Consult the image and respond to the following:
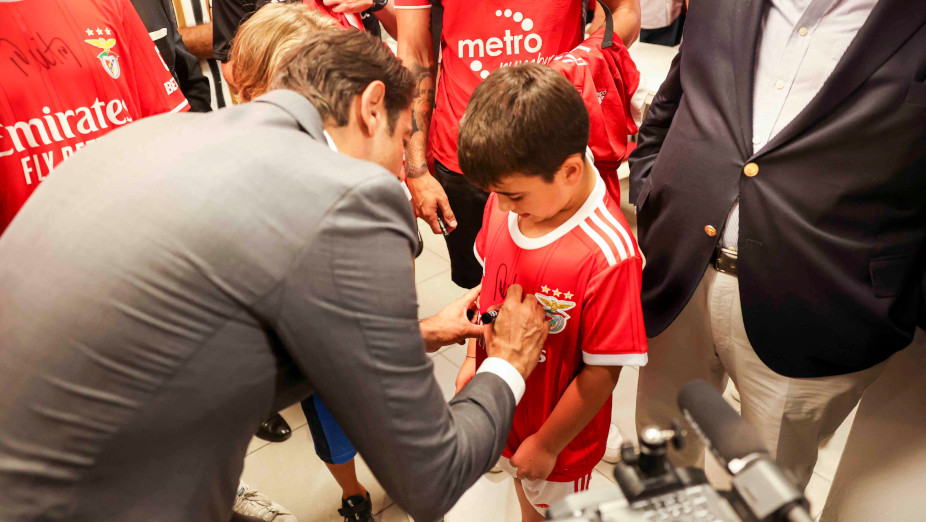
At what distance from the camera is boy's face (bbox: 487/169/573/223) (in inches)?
52.0

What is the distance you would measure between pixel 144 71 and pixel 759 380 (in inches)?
73.8

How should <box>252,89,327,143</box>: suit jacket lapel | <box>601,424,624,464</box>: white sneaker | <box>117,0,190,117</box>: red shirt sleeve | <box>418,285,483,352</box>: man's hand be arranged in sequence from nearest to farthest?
<box>252,89,327,143</box>: suit jacket lapel → <box>418,285,483,352</box>: man's hand → <box>117,0,190,117</box>: red shirt sleeve → <box>601,424,624,464</box>: white sneaker

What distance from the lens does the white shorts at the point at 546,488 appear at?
1.59 m

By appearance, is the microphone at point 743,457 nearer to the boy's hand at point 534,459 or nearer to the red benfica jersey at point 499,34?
the boy's hand at point 534,459

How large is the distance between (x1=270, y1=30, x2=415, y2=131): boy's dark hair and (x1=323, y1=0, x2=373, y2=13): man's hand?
1.25 m

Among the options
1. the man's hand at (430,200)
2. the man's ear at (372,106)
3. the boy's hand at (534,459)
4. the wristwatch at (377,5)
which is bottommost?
the boy's hand at (534,459)

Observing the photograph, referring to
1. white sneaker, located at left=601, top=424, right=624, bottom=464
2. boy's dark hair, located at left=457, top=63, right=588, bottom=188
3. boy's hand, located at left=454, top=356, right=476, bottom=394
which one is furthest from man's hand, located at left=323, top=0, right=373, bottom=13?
white sneaker, located at left=601, top=424, right=624, bottom=464

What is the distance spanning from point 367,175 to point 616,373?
786 millimetres

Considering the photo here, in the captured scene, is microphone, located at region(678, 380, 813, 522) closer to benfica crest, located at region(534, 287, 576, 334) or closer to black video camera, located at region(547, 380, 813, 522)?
black video camera, located at region(547, 380, 813, 522)

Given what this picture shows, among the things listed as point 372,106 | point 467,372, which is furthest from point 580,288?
point 372,106

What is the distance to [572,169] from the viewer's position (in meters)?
1.33

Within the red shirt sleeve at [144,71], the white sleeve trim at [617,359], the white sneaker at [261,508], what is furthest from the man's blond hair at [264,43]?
the white sneaker at [261,508]

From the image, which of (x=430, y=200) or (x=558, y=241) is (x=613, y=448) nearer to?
(x=430, y=200)

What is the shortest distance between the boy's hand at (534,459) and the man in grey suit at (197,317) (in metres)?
0.47
